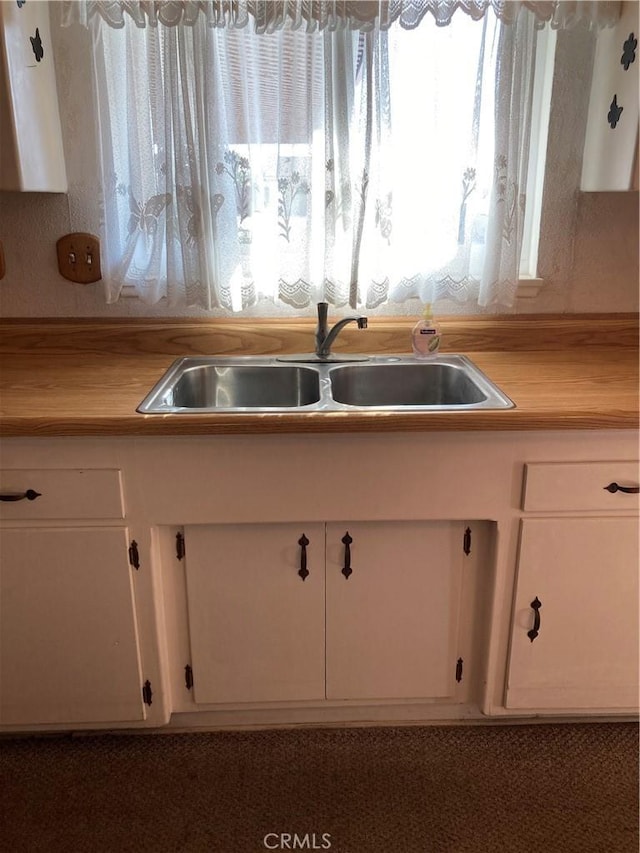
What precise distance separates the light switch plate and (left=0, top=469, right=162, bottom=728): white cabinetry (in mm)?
668

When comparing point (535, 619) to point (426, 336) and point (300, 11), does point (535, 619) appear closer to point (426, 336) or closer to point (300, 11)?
point (426, 336)

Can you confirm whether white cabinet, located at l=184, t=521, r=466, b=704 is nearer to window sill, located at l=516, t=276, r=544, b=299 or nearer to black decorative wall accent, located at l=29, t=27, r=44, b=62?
window sill, located at l=516, t=276, r=544, b=299

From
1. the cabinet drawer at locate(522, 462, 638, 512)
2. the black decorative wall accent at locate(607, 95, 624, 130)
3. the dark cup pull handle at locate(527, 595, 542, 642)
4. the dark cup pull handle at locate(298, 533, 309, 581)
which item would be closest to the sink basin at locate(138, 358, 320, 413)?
the dark cup pull handle at locate(298, 533, 309, 581)

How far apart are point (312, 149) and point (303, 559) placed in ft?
3.31

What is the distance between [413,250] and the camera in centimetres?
169

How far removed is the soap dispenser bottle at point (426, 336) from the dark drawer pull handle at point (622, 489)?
59 centimetres

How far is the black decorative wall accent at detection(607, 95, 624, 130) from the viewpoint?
5.17 feet

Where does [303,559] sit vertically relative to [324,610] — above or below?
above

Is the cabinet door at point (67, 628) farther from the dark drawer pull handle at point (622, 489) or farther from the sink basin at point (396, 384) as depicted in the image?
the dark drawer pull handle at point (622, 489)

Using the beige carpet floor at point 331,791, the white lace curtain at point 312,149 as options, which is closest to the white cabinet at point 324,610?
the beige carpet floor at point 331,791

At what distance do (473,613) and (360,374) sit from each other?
2.22 feet

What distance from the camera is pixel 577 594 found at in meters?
1.47

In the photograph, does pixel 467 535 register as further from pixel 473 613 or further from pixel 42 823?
pixel 42 823

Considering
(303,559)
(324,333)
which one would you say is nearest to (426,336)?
(324,333)
